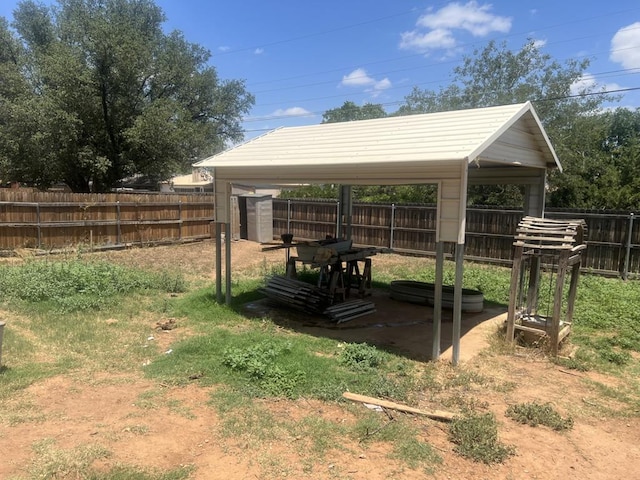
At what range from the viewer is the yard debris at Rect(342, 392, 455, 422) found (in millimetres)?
4397

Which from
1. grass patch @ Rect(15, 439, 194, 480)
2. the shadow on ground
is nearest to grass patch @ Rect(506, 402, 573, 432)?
the shadow on ground

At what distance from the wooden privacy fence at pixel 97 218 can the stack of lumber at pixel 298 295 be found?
29.4 ft

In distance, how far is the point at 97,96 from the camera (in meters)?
20.8

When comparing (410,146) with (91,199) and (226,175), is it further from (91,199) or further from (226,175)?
(91,199)

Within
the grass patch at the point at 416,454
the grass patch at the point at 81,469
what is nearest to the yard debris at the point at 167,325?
the grass patch at the point at 81,469

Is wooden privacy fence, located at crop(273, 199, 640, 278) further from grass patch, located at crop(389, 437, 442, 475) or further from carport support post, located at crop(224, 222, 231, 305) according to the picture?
grass patch, located at crop(389, 437, 442, 475)

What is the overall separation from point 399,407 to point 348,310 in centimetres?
364

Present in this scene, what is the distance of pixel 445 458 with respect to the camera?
12.2 ft

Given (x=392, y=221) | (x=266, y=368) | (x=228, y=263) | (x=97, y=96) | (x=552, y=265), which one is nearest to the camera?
(x=266, y=368)

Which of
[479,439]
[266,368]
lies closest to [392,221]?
[266,368]

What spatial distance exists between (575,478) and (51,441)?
14.1ft

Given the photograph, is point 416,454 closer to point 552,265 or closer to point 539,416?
point 539,416

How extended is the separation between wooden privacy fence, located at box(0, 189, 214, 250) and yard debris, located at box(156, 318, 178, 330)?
28.3 ft

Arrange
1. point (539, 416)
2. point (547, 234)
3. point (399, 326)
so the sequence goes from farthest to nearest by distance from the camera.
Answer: point (399, 326)
point (547, 234)
point (539, 416)
